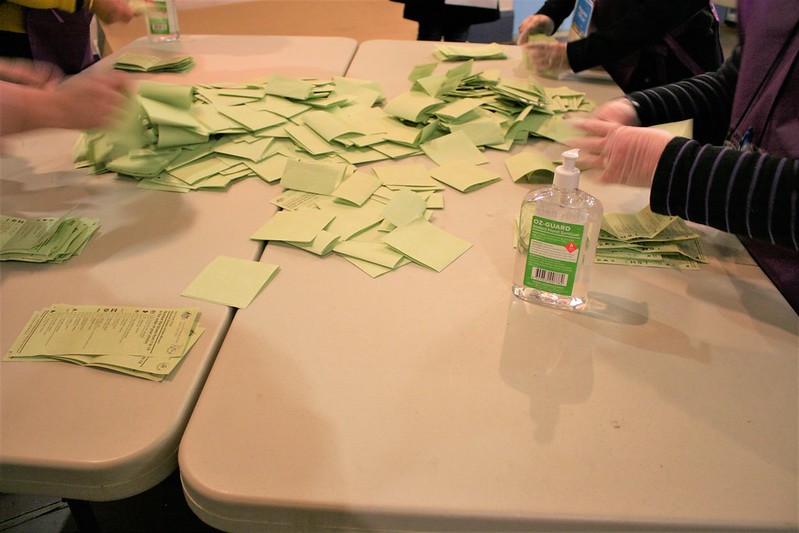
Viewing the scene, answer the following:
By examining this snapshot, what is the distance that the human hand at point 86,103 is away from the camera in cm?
76

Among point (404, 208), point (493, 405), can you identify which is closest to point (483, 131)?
point (404, 208)

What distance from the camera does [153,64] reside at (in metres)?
1.45

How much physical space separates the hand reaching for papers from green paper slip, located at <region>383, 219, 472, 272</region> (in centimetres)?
41

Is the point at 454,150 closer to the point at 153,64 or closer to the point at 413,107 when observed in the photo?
the point at 413,107

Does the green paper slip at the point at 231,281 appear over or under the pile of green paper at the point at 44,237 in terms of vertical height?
under

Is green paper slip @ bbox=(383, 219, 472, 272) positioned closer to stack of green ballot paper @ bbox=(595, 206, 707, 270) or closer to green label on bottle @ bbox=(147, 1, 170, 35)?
stack of green ballot paper @ bbox=(595, 206, 707, 270)

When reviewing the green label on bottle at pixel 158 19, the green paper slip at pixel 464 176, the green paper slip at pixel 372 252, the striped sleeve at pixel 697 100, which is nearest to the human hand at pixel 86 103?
the green paper slip at pixel 372 252

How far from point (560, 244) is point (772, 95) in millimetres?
428

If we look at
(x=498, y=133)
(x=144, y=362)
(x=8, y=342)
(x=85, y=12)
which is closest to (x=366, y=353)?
(x=144, y=362)

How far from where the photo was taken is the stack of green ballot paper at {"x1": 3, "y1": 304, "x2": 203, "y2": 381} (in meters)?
0.60

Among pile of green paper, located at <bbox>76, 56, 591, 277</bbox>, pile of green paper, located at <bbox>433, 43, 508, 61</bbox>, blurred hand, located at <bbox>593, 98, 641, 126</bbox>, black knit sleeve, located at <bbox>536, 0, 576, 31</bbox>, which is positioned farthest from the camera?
black knit sleeve, located at <bbox>536, 0, 576, 31</bbox>

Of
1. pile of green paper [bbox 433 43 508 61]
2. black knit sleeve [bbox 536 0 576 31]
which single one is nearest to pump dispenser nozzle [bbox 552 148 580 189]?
pile of green paper [bbox 433 43 508 61]

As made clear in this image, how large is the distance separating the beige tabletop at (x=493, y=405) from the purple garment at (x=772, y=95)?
4 cm

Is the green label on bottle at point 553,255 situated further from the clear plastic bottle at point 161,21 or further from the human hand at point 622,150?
the clear plastic bottle at point 161,21
